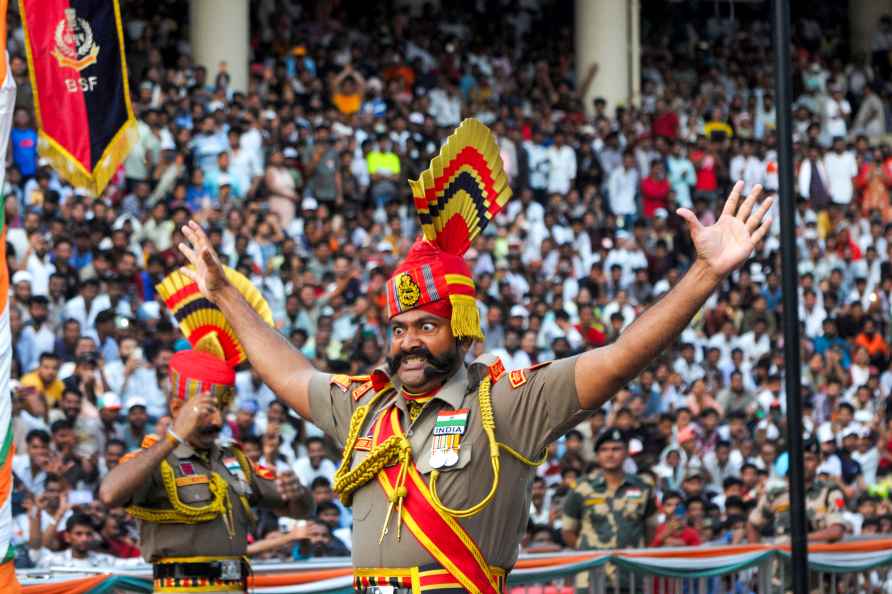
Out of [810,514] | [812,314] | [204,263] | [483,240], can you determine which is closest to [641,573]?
[810,514]

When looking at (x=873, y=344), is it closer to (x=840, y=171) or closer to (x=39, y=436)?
(x=840, y=171)

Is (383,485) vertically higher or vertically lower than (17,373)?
lower

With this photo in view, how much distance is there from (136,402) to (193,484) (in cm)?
525

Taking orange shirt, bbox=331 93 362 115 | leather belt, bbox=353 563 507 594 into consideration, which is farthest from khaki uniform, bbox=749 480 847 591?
orange shirt, bbox=331 93 362 115

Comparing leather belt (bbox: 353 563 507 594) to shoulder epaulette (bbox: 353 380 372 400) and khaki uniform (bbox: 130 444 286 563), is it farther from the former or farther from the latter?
khaki uniform (bbox: 130 444 286 563)

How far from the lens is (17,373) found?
13.2 metres

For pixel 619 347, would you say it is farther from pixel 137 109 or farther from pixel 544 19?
pixel 544 19

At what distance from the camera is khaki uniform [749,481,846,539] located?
12078 mm

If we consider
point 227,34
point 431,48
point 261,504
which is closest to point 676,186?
point 431,48

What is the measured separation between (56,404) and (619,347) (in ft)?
28.3

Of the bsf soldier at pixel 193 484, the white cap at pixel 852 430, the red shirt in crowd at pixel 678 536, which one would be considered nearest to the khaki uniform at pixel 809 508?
the red shirt in crowd at pixel 678 536

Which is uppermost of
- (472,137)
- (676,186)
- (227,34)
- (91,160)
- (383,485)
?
(227,34)

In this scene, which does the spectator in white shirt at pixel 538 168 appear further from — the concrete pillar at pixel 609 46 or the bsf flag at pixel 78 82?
the bsf flag at pixel 78 82

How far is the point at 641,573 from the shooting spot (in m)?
9.28
